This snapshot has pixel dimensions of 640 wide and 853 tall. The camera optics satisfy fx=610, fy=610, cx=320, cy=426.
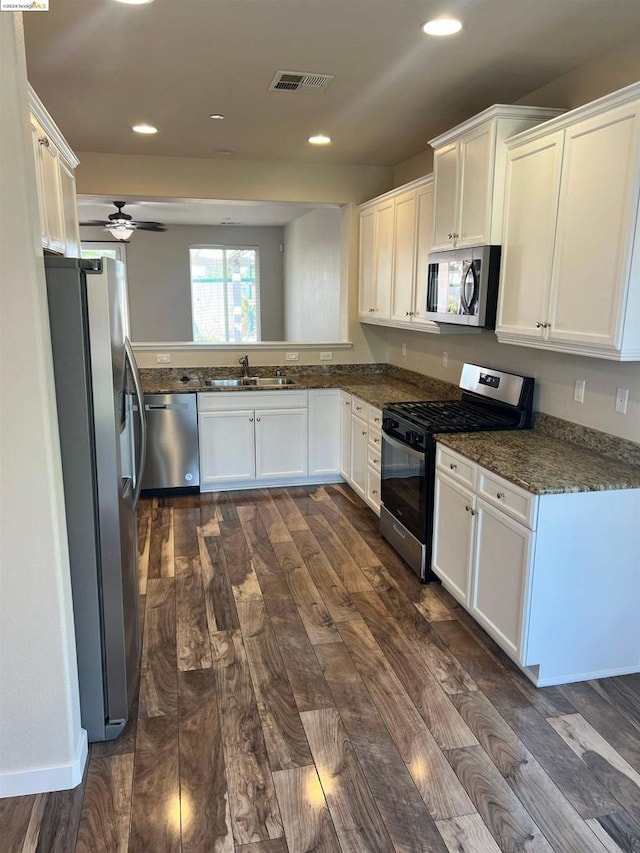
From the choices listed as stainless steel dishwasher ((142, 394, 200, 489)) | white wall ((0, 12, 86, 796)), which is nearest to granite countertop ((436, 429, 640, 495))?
white wall ((0, 12, 86, 796))

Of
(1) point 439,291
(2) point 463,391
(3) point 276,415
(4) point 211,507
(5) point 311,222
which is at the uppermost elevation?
(5) point 311,222

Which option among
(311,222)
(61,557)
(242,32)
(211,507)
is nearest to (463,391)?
(211,507)

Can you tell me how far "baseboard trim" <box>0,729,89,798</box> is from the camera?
6.55ft

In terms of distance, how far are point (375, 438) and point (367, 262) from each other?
1.75 metres

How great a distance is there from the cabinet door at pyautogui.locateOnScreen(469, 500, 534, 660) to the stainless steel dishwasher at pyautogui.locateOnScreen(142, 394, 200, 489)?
277 centimetres

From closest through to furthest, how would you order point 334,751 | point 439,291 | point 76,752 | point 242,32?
point 76,752
point 334,751
point 242,32
point 439,291

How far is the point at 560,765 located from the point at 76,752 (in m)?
1.66

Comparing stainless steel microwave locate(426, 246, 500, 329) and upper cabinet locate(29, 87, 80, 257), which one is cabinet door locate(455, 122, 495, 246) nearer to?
stainless steel microwave locate(426, 246, 500, 329)

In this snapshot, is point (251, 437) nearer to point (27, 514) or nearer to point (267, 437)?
point (267, 437)

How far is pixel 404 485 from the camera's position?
12.0ft

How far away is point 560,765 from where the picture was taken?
213 cm

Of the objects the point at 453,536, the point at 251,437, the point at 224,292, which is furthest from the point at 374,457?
the point at 224,292

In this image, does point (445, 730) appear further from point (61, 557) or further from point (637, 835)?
point (61, 557)

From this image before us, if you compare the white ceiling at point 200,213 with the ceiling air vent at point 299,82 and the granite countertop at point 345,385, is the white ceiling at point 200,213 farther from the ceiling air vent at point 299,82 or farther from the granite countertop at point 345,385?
the ceiling air vent at point 299,82
